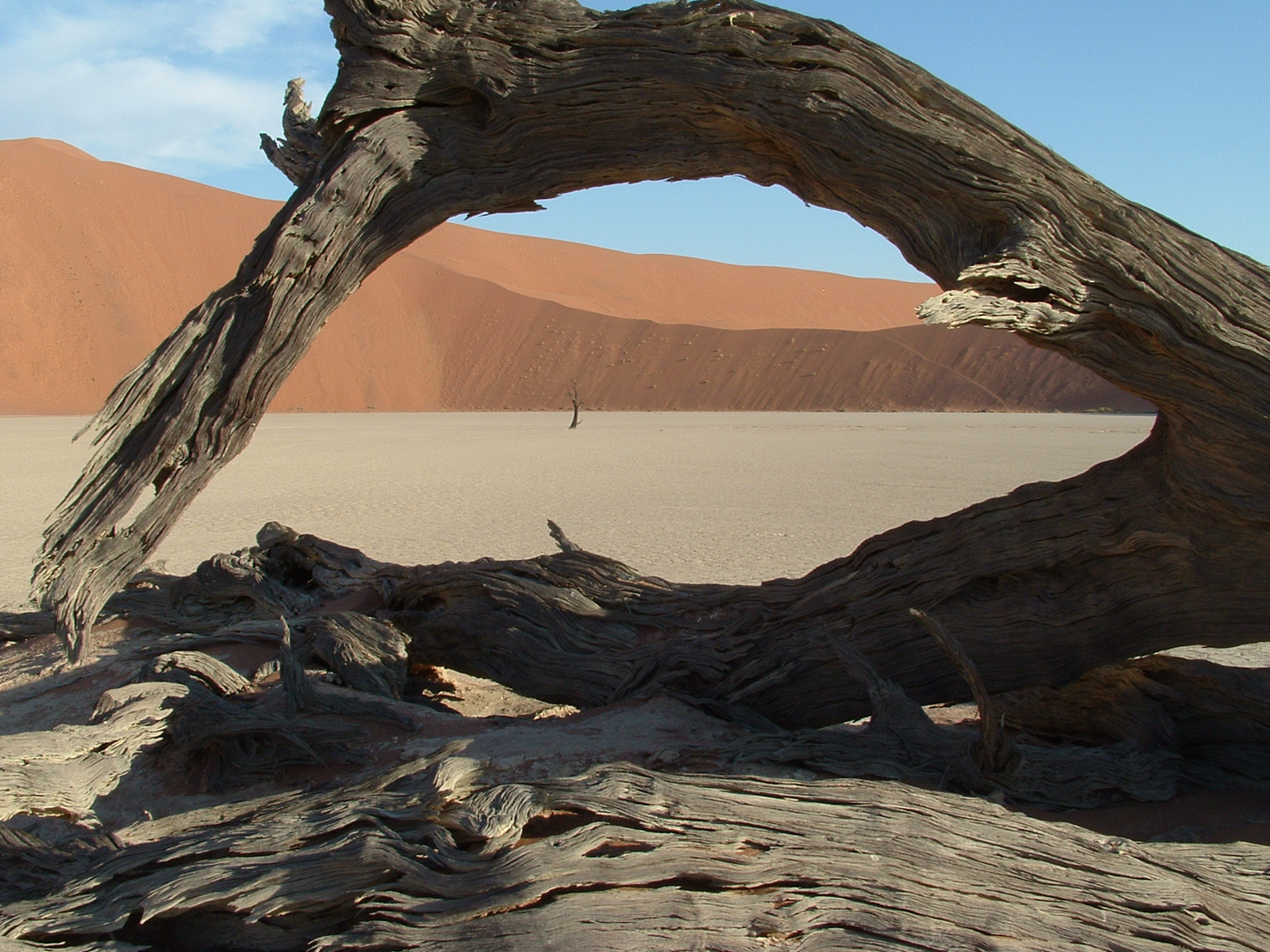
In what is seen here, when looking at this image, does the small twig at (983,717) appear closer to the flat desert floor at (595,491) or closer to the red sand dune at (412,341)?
the flat desert floor at (595,491)

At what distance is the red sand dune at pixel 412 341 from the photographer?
55062 millimetres

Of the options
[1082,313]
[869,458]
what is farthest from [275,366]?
[869,458]

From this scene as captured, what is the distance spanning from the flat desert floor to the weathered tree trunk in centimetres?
459

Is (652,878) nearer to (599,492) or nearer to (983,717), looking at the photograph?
(983,717)

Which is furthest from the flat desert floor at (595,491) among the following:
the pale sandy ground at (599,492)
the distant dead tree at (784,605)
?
the distant dead tree at (784,605)

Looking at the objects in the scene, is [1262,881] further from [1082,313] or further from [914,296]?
[914,296]

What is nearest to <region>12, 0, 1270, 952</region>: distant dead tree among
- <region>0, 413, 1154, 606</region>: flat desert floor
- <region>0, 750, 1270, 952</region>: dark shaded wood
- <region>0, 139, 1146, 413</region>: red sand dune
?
<region>0, 750, 1270, 952</region>: dark shaded wood

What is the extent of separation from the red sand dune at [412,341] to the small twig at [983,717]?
2164 inches

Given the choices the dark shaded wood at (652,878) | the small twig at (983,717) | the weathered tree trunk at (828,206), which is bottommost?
the dark shaded wood at (652,878)

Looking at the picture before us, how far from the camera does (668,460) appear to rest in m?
20.8

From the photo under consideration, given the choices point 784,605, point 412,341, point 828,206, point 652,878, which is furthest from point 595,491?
point 412,341

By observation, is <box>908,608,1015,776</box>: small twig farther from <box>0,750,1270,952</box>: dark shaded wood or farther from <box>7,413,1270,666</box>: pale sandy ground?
<box>7,413,1270,666</box>: pale sandy ground

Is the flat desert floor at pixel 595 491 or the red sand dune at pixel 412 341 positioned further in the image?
the red sand dune at pixel 412 341

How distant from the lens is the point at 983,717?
9.25 feet
